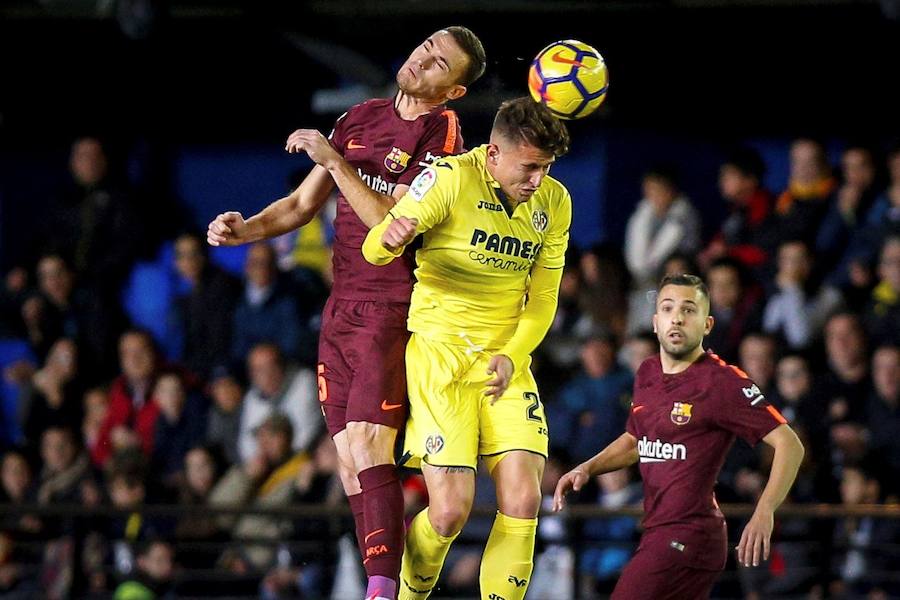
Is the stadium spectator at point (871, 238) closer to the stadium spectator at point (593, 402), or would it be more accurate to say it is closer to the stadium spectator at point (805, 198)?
the stadium spectator at point (805, 198)

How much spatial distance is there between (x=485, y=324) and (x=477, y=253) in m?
0.31

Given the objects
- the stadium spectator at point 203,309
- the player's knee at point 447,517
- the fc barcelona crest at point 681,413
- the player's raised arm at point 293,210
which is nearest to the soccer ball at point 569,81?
the player's raised arm at point 293,210

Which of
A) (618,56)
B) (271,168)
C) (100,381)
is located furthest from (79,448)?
(618,56)

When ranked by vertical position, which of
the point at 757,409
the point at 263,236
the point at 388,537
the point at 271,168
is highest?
the point at 271,168

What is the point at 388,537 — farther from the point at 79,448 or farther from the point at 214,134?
the point at 214,134

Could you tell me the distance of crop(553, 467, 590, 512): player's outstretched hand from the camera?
622 centimetres

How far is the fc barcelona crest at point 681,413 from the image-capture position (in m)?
6.21

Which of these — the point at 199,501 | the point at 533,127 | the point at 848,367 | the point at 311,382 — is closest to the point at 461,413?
the point at 533,127

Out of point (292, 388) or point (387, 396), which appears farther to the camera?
point (292, 388)

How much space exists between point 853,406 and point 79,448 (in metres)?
4.89

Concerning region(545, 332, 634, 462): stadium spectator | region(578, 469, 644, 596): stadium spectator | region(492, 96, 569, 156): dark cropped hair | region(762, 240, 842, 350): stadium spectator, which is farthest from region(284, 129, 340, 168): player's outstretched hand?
region(762, 240, 842, 350): stadium spectator

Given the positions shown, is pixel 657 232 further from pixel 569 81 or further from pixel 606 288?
pixel 569 81

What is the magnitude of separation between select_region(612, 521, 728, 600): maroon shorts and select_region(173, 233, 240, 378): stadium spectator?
5595mm

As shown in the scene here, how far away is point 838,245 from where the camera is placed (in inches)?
394
